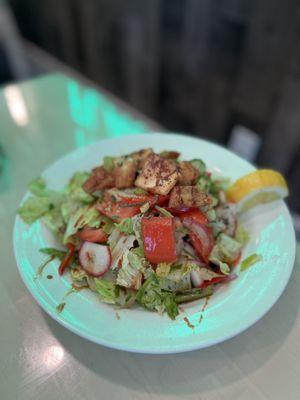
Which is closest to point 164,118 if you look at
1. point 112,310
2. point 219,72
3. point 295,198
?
point 219,72

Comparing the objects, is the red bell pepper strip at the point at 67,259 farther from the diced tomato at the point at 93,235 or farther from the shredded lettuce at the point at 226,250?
the shredded lettuce at the point at 226,250

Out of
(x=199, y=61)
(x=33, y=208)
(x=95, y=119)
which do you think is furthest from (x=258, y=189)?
(x=199, y=61)

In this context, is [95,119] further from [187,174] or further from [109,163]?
[187,174]

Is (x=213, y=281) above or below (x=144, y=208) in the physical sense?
below

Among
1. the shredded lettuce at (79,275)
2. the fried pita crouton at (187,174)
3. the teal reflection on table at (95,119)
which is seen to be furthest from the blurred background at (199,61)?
the shredded lettuce at (79,275)

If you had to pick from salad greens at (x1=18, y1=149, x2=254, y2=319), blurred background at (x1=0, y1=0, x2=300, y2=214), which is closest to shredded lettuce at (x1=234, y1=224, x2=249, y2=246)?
salad greens at (x1=18, y1=149, x2=254, y2=319)

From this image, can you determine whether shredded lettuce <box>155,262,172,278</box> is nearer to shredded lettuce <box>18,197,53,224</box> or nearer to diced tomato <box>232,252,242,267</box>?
diced tomato <box>232,252,242,267</box>

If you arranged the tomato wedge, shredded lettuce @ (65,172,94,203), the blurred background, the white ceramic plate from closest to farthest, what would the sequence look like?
the white ceramic plate
the tomato wedge
shredded lettuce @ (65,172,94,203)
the blurred background
